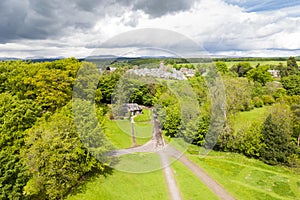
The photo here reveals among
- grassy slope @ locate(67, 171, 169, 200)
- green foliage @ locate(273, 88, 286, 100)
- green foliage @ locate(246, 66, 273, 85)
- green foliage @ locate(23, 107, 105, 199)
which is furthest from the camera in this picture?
green foliage @ locate(246, 66, 273, 85)

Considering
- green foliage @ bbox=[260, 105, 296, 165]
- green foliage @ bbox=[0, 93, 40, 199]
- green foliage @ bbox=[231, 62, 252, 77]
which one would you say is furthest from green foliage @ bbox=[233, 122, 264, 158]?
green foliage @ bbox=[231, 62, 252, 77]

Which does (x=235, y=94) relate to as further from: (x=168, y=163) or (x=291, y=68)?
(x=291, y=68)

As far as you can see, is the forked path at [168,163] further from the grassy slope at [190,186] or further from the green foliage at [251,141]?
the green foliage at [251,141]

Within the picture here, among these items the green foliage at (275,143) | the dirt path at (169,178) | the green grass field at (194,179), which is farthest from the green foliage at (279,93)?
the dirt path at (169,178)

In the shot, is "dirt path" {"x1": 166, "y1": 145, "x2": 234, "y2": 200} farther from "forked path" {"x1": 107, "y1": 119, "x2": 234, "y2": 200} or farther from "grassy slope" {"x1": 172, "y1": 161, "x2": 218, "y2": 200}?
"grassy slope" {"x1": 172, "y1": 161, "x2": 218, "y2": 200}

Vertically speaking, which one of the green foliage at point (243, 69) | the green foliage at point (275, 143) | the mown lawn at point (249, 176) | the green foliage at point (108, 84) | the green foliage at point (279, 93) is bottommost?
the mown lawn at point (249, 176)

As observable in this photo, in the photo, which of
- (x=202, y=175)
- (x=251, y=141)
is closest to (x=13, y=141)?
(x=202, y=175)
